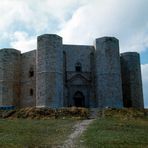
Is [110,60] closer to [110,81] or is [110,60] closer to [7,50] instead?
[110,81]

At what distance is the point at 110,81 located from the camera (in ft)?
121

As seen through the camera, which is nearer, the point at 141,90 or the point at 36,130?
the point at 36,130

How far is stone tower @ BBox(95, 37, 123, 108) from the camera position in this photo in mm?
36531

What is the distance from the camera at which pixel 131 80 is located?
133ft

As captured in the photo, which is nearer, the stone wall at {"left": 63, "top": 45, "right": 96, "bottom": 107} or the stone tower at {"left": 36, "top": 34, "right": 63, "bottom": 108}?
the stone tower at {"left": 36, "top": 34, "right": 63, "bottom": 108}

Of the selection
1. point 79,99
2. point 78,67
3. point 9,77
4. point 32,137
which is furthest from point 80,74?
point 32,137

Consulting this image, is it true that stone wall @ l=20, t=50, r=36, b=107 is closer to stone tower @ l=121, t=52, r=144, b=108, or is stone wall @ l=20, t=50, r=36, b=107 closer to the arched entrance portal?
the arched entrance portal

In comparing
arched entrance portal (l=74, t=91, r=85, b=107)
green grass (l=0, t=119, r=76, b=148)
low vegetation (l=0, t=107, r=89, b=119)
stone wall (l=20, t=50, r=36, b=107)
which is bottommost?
green grass (l=0, t=119, r=76, b=148)

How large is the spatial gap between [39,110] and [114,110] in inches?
273

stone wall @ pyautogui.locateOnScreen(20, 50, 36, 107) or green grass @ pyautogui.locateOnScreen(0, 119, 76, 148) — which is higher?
stone wall @ pyautogui.locateOnScreen(20, 50, 36, 107)

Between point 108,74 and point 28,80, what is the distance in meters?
9.51

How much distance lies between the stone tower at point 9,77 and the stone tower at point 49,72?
15.7ft

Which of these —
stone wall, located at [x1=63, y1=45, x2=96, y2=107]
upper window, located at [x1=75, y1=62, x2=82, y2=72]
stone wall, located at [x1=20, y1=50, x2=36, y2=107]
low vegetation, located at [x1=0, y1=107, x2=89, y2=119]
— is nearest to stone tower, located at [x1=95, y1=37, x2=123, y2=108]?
stone wall, located at [x1=63, y1=45, x2=96, y2=107]

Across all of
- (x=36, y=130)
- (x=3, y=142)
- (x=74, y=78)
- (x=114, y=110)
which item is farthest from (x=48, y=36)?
(x=3, y=142)
